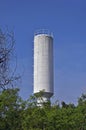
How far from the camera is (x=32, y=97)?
88.0 feet

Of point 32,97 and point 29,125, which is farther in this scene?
point 32,97

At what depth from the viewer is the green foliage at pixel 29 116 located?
2381cm

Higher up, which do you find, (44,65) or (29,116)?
(44,65)

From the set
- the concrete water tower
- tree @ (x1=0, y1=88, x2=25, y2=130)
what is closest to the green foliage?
tree @ (x1=0, y1=88, x2=25, y2=130)

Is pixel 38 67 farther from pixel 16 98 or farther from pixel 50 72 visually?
pixel 16 98

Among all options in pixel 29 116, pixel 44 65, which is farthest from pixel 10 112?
pixel 44 65

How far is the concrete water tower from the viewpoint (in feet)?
181

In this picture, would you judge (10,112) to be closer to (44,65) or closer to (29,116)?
(29,116)

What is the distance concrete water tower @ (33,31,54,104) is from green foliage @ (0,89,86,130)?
83.8ft

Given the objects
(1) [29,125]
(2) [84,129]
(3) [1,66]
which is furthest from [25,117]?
(3) [1,66]

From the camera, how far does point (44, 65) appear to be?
55.1 meters

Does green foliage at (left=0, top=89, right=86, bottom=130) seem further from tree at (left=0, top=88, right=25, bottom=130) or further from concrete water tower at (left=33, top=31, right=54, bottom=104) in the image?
concrete water tower at (left=33, top=31, right=54, bottom=104)

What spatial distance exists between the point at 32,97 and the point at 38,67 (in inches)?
1140

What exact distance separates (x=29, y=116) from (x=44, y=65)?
98.9 ft
